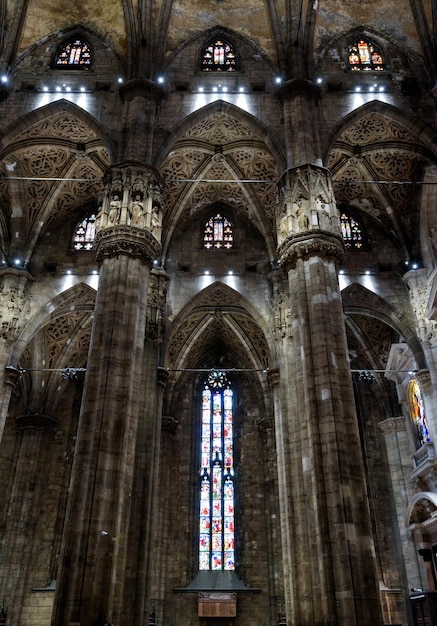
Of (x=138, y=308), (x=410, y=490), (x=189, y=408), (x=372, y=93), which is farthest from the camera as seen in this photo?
(x=189, y=408)

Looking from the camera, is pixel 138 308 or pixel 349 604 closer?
pixel 349 604

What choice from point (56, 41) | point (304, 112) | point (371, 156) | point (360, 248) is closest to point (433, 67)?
point (371, 156)

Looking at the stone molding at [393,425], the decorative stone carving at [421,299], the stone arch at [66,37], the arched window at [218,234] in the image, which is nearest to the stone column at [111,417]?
the stone arch at [66,37]

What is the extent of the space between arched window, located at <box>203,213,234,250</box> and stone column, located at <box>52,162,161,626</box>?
723 cm

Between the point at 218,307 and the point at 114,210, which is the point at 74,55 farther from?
the point at 218,307

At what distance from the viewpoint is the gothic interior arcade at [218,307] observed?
41.9 feet

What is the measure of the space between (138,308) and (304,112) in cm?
790

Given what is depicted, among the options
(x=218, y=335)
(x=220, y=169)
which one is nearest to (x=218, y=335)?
(x=218, y=335)

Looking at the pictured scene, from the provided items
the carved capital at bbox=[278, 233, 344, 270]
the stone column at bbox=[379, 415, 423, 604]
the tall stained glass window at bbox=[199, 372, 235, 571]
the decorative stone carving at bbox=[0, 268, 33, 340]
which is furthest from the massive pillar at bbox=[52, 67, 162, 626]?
the stone column at bbox=[379, 415, 423, 604]

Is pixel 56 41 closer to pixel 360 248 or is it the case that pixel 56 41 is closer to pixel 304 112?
pixel 304 112

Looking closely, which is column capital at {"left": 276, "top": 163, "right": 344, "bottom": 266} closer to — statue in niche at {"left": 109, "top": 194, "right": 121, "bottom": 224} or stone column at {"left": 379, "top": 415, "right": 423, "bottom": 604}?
statue in niche at {"left": 109, "top": 194, "right": 121, "bottom": 224}

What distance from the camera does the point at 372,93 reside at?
61.6 ft

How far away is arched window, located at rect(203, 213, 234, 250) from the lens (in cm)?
2350

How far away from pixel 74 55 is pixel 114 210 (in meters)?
7.75
